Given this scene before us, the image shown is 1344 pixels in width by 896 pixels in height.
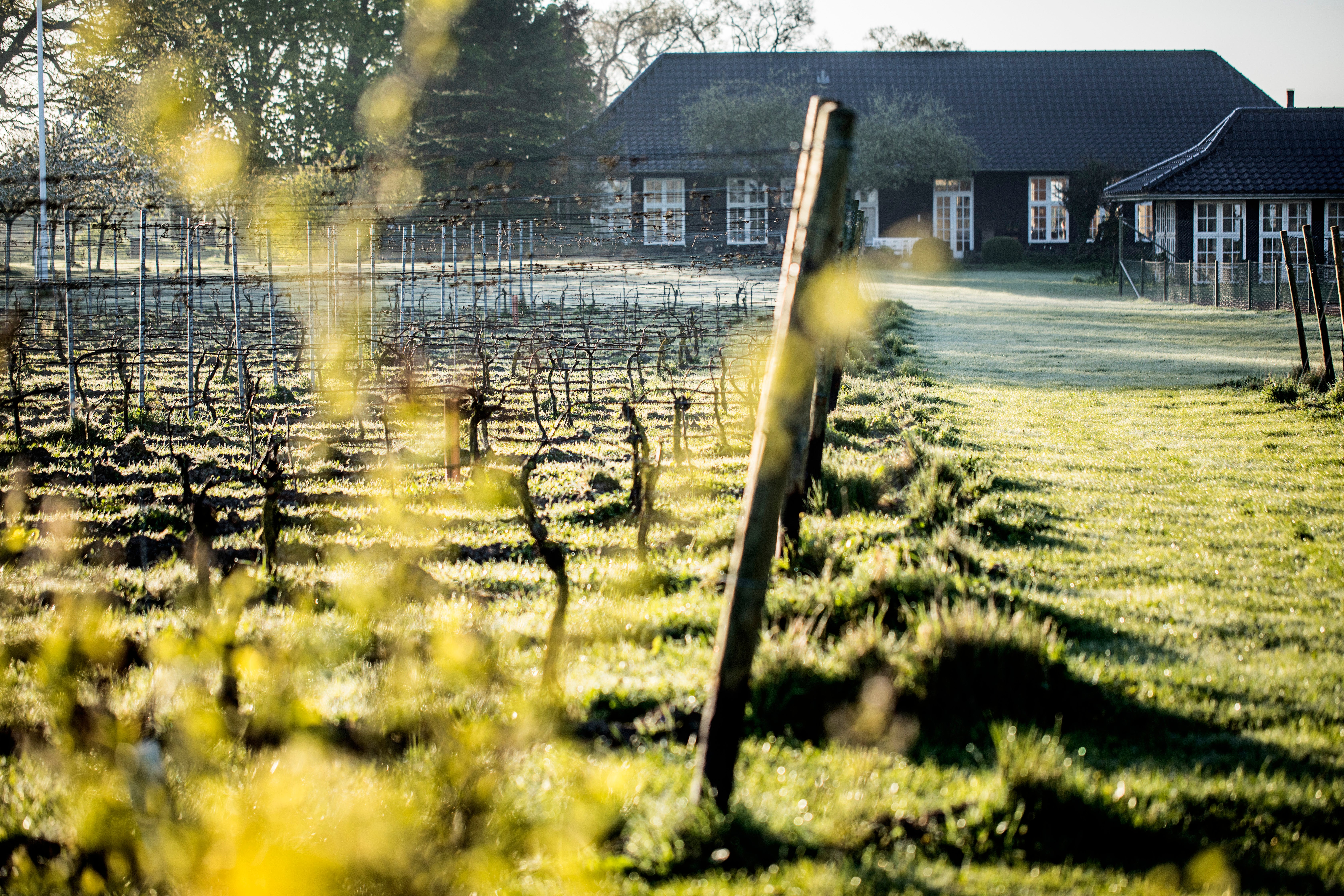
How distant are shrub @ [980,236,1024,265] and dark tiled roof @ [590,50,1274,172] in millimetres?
3195

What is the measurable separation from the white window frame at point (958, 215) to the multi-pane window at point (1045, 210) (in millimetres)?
2021

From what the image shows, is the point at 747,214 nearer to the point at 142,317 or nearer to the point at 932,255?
the point at 932,255

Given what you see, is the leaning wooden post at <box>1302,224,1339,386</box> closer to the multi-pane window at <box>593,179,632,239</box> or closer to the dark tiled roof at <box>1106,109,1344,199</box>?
the dark tiled roof at <box>1106,109,1344,199</box>

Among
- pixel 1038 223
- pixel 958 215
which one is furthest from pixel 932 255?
pixel 1038 223

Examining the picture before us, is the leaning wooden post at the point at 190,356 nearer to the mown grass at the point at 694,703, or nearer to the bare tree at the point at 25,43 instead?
the mown grass at the point at 694,703

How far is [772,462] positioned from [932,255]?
37.4 m

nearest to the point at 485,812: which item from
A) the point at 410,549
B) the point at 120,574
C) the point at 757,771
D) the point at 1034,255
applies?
the point at 757,771

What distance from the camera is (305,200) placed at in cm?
2869

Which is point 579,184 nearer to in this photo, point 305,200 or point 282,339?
point 305,200

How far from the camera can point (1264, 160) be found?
29.6 m

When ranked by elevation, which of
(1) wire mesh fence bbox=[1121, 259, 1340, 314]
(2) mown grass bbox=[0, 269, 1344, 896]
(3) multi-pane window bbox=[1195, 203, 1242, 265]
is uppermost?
(3) multi-pane window bbox=[1195, 203, 1242, 265]

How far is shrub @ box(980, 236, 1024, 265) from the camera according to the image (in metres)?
40.2

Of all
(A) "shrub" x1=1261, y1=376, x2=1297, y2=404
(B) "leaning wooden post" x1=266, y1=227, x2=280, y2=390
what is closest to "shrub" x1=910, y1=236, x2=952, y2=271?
(B) "leaning wooden post" x1=266, y1=227, x2=280, y2=390

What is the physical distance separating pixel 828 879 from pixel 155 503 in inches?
251
